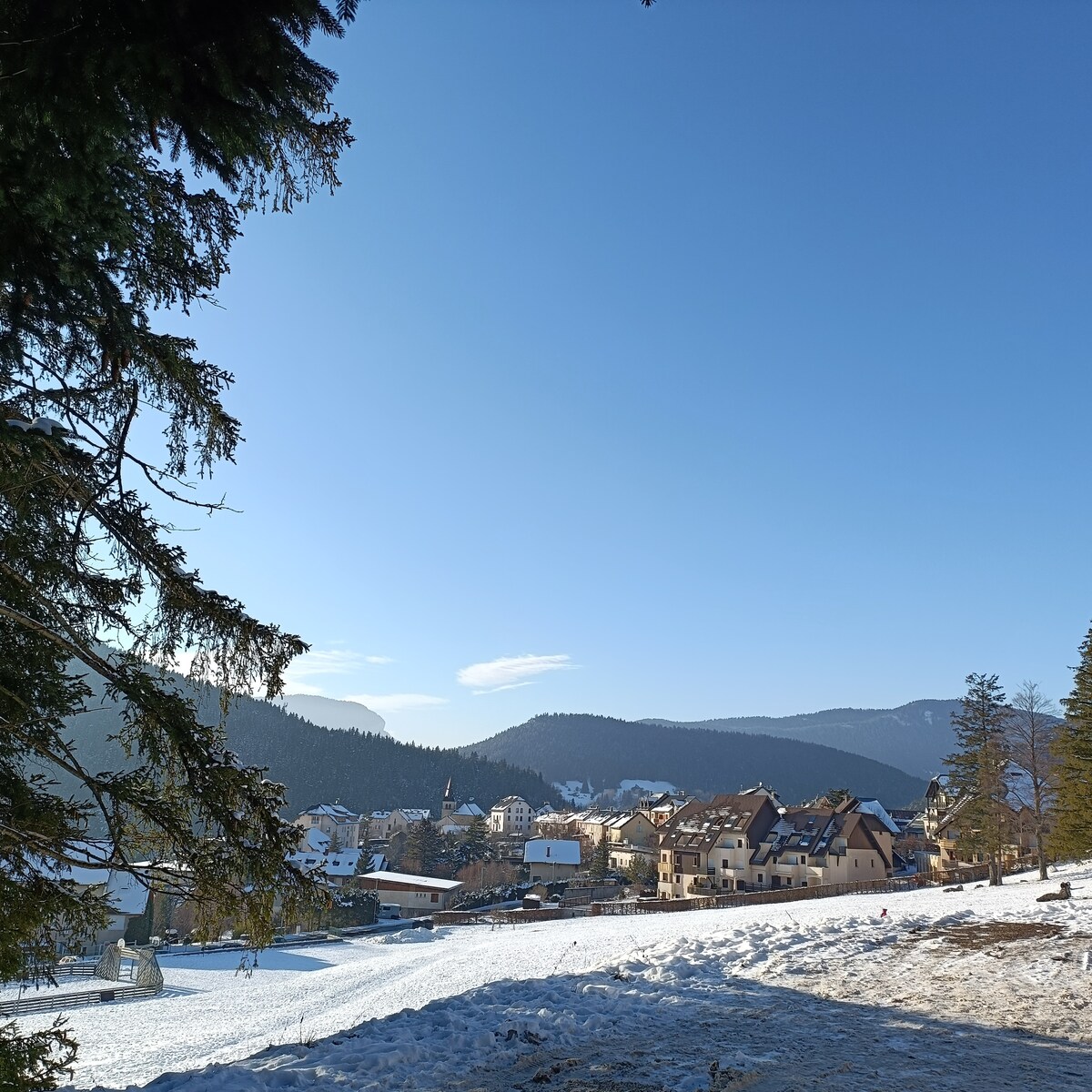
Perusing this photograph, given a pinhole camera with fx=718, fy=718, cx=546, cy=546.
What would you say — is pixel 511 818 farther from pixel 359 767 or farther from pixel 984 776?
pixel 984 776

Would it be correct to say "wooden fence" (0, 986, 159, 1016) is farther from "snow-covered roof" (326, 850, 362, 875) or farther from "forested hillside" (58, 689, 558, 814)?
"forested hillside" (58, 689, 558, 814)

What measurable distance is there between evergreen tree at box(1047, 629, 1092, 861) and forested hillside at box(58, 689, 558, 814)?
141012 mm

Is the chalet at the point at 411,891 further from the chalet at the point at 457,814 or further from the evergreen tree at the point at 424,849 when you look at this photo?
the chalet at the point at 457,814

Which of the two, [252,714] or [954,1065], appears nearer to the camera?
[954,1065]

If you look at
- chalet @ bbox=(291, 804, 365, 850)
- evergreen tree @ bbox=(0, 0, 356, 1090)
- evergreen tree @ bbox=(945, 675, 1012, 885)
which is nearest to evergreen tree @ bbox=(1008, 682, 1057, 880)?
evergreen tree @ bbox=(945, 675, 1012, 885)

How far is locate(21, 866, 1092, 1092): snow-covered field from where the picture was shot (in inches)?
315

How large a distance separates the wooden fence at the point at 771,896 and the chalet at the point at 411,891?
31.7 meters

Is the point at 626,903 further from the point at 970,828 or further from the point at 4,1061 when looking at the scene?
the point at 4,1061

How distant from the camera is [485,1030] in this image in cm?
991

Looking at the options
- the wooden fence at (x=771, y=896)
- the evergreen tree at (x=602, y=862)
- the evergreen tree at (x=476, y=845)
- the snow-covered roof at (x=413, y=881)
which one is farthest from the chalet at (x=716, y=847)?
the evergreen tree at (x=476, y=845)

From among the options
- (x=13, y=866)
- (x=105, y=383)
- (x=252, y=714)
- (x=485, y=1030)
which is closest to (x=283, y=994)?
(x=485, y=1030)

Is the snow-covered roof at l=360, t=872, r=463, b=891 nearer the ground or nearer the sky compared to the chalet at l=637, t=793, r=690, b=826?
nearer the ground

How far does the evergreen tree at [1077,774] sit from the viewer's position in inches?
1133

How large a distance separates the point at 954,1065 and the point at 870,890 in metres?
37.4
